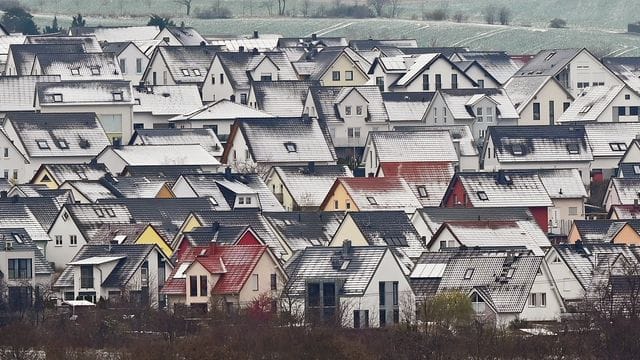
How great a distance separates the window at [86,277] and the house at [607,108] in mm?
31281

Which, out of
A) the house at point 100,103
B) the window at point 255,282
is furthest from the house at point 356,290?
the house at point 100,103

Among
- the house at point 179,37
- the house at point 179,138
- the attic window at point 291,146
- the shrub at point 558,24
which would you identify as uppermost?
the shrub at point 558,24

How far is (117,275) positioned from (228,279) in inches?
121

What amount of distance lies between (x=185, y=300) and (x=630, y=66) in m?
45.3

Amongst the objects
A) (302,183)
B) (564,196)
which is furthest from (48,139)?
(564,196)

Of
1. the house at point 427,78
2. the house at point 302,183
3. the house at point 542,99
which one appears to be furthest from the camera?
the house at point 427,78

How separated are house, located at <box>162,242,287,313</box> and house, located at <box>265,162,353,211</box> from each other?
1370 cm

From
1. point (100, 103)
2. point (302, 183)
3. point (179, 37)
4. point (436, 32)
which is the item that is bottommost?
point (302, 183)

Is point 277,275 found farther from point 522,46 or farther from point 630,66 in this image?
point 522,46

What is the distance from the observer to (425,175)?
8594cm

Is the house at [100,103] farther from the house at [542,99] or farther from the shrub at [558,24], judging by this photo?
the shrub at [558,24]

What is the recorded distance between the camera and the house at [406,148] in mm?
87938

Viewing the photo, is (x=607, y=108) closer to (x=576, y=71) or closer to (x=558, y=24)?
(x=576, y=71)

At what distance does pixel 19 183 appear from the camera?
86375 millimetres
